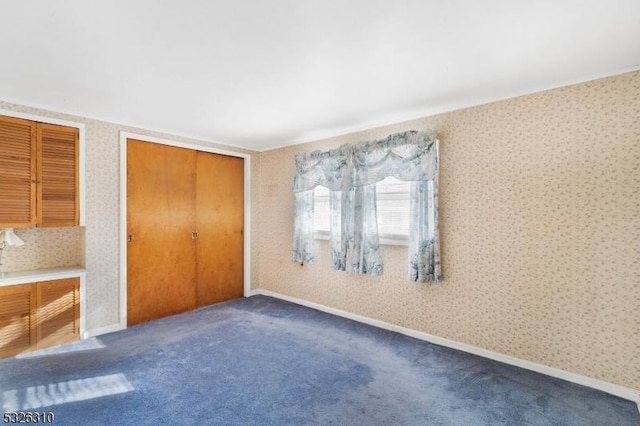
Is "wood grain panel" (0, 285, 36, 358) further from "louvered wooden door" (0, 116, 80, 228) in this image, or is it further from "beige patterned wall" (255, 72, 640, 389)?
"beige patterned wall" (255, 72, 640, 389)

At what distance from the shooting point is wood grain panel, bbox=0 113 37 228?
3.00 metres

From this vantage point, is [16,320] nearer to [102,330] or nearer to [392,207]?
[102,330]

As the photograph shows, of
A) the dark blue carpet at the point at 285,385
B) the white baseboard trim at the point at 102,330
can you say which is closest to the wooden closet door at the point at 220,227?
the white baseboard trim at the point at 102,330

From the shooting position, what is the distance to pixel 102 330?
142 inches

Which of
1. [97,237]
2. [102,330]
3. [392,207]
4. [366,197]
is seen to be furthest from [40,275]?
[392,207]

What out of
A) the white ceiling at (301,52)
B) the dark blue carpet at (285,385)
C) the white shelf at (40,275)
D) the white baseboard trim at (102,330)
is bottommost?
the dark blue carpet at (285,385)

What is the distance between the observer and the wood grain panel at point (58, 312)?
3.13 m

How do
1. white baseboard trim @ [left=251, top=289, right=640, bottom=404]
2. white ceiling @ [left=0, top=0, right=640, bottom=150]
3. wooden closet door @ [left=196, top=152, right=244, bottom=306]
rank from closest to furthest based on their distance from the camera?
white ceiling @ [left=0, top=0, right=640, bottom=150] → white baseboard trim @ [left=251, top=289, right=640, bottom=404] → wooden closet door @ [left=196, top=152, right=244, bottom=306]

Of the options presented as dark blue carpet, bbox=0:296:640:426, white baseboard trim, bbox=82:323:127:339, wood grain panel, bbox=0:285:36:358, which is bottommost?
dark blue carpet, bbox=0:296:640:426

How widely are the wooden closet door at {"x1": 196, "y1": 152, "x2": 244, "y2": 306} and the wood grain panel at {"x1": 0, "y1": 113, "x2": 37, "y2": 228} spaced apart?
180cm

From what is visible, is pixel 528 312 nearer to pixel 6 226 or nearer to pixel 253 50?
pixel 253 50

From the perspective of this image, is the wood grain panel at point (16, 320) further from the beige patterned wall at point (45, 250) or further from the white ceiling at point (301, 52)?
the white ceiling at point (301, 52)

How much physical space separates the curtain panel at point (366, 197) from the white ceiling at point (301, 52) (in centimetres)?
46

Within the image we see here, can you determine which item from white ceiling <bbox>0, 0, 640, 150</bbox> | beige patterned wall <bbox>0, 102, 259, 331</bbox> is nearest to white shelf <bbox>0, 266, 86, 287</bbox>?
beige patterned wall <bbox>0, 102, 259, 331</bbox>
